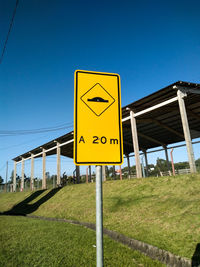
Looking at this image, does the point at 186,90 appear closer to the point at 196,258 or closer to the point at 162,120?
the point at 162,120

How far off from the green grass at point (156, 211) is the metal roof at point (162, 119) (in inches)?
224

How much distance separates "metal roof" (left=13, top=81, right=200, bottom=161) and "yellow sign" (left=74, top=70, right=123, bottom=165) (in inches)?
422

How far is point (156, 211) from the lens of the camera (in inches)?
260

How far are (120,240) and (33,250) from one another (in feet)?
7.51

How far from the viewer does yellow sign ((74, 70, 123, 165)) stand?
162 cm

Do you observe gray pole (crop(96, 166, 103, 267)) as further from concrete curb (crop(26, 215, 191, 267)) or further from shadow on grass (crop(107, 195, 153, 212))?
shadow on grass (crop(107, 195, 153, 212))

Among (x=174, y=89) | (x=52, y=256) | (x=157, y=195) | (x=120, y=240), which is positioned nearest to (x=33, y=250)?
(x=52, y=256)

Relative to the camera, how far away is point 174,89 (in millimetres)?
11836

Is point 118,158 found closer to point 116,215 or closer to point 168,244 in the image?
point 168,244

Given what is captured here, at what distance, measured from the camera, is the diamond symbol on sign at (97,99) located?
1.77 m

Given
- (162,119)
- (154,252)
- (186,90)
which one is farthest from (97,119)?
(162,119)

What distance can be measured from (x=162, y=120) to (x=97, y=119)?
56.9 ft

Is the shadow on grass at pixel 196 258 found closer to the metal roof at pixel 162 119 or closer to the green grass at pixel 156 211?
the green grass at pixel 156 211

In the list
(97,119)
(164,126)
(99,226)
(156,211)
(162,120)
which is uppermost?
(162,120)
